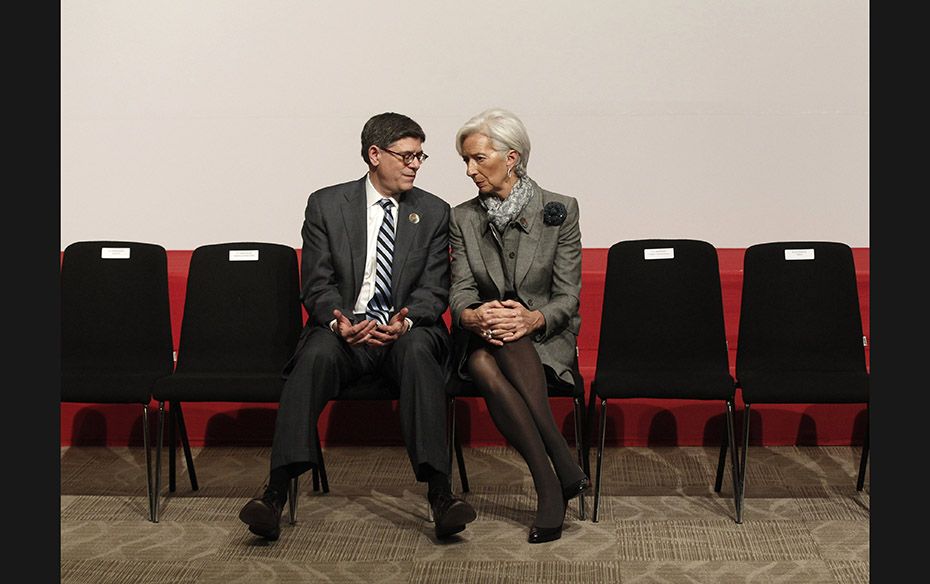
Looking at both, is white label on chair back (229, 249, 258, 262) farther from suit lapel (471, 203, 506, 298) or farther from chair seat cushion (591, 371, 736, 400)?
chair seat cushion (591, 371, 736, 400)

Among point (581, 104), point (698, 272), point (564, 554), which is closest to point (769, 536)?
point (564, 554)

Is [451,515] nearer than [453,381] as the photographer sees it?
Yes

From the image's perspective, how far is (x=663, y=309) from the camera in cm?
377

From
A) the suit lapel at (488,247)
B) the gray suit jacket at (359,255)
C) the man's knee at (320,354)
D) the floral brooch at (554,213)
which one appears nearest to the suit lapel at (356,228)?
the gray suit jacket at (359,255)

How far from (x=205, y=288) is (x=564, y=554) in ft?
5.36

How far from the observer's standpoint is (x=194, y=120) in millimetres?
5121

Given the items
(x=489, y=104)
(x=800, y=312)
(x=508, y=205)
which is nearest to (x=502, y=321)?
(x=508, y=205)

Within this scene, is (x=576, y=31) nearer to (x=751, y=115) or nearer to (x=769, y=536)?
(x=751, y=115)

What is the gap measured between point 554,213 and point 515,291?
30 cm

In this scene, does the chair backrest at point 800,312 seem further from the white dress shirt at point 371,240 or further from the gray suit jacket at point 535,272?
the white dress shirt at point 371,240

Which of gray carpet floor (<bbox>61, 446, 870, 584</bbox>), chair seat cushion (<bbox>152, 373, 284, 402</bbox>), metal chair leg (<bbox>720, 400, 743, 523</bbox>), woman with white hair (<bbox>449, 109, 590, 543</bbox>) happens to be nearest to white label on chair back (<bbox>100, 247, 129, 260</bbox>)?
chair seat cushion (<bbox>152, 373, 284, 402</bbox>)

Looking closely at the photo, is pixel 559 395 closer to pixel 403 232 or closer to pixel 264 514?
pixel 403 232

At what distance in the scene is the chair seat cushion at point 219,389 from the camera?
352 centimetres

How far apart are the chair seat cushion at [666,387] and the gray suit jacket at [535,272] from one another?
153mm
